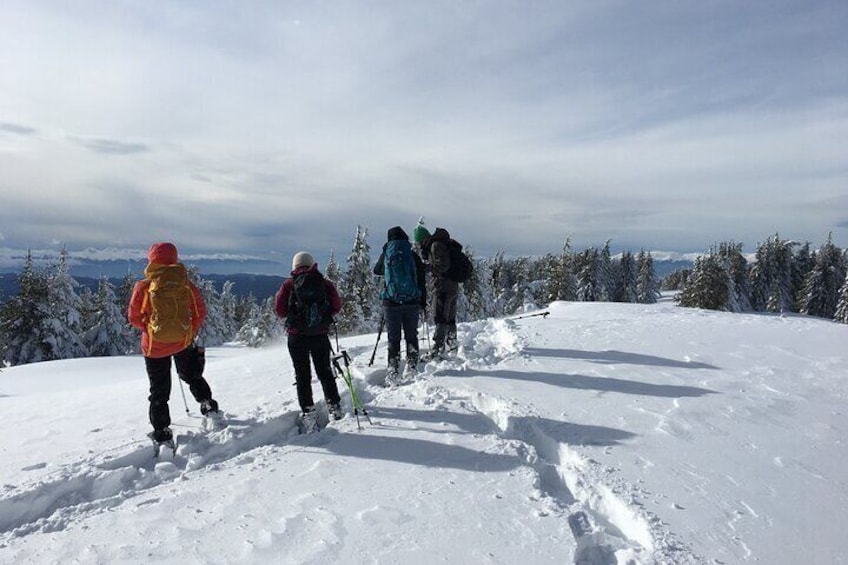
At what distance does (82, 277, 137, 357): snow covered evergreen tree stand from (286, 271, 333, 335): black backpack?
3705cm

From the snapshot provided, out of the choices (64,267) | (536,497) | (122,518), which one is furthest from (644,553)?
(64,267)

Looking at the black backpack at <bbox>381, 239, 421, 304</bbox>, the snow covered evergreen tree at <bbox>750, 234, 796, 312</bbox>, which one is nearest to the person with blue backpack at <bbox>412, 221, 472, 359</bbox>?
the black backpack at <bbox>381, 239, 421, 304</bbox>

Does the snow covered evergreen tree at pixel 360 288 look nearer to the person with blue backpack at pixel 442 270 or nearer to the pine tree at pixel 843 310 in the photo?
the person with blue backpack at pixel 442 270

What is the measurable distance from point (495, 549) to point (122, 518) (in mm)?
3251

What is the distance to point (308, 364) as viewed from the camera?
6.31 meters

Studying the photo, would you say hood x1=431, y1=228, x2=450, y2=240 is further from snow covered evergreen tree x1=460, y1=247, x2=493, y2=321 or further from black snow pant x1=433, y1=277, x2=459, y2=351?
snow covered evergreen tree x1=460, y1=247, x2=493, y2=321

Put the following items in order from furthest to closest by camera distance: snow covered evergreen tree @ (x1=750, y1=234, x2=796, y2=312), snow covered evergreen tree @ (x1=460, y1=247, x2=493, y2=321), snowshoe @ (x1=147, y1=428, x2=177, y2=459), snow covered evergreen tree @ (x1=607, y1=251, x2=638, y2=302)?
snow covered evergreen tree @ (x1=607, y1=251, x2=638, y2=302) → snow covered evergreen tree @ (x1=750, y1=234, x2=796, y2=312) → snow covered evergreen tree @ (x1=460, y1=247, x2=493, y2=321) → snowshoe @ (x1=147, y1=428, x2=177, y2=459)

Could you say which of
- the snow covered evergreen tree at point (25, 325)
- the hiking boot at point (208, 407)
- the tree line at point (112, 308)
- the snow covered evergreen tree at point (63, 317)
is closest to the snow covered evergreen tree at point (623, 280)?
the tree line at point (112, 308)

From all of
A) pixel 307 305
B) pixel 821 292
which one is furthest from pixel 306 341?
pixel 821 292

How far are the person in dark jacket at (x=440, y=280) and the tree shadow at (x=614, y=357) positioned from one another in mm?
1805

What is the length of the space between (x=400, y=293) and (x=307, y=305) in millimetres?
2109

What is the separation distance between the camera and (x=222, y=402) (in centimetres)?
740

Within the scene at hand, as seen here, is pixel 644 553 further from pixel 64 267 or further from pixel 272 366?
pixel 64 267

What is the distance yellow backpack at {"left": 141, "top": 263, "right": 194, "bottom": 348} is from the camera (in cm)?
575
